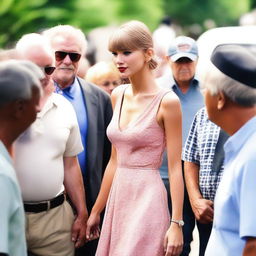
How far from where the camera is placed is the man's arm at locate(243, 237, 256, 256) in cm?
375

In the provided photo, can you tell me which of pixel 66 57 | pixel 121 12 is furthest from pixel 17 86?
pixel 121 12

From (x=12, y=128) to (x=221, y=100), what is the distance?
920mm

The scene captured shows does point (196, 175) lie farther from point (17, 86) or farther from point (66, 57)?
point (17, 86)

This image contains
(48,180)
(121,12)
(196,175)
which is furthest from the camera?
(121,12)

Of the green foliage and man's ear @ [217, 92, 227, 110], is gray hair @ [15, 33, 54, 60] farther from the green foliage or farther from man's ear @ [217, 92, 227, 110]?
the green foliage

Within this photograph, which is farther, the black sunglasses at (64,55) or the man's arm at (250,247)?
the black sunglasses at (64,55)

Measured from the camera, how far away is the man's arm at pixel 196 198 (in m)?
5.72

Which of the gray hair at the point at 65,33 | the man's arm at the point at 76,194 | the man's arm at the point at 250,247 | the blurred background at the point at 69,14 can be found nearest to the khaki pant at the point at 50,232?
the man's arm at the point at 76,194

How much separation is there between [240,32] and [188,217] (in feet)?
6.85

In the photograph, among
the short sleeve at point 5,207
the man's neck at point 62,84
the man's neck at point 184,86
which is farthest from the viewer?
the man's neck at point 184,86

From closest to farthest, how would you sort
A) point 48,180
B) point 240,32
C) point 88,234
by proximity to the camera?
point 240,32 → point 48,180 → point 88,234

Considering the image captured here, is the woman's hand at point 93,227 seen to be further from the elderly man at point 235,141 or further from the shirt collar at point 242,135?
the shirt collar at point 242,135

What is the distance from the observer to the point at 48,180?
198 inches

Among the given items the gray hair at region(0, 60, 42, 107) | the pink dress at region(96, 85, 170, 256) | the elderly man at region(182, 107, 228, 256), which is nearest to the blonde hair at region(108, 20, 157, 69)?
the pink dress at region(96, 85, 170, 256)
